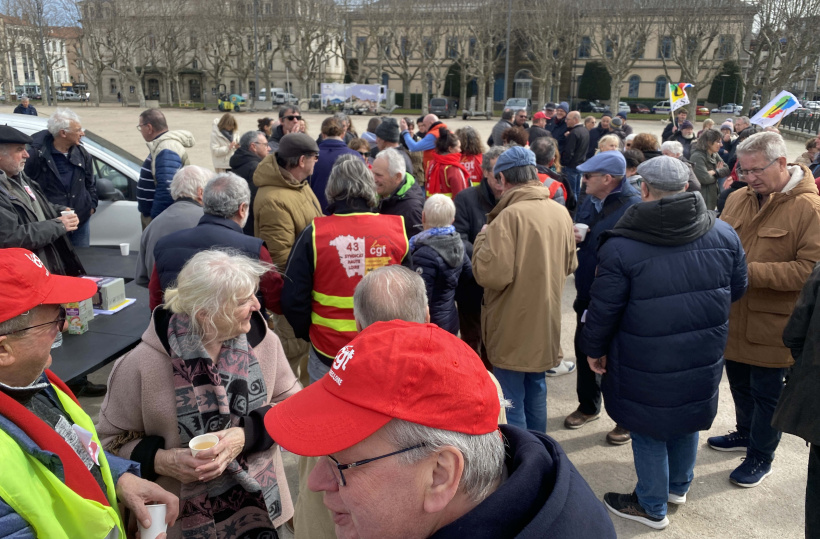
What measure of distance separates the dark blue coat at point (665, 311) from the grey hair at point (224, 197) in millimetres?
1951

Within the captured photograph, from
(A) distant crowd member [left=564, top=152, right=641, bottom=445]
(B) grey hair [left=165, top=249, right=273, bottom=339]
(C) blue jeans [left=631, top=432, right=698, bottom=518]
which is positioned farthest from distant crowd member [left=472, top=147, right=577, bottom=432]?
(B) grey hair [left=165, top=249, right=273, bottom=339]

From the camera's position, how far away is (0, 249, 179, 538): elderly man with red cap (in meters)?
1.45

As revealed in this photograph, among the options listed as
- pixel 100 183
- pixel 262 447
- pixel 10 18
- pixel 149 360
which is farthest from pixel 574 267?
pixel 10 18

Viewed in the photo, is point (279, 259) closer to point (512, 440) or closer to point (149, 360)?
point (149, 360)

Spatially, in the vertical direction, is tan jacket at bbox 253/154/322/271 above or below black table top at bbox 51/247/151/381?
above

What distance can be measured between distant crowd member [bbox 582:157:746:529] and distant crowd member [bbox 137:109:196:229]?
4.11 m

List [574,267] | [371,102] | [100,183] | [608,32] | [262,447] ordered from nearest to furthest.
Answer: [262,447] < [574,267] < [100,183] < [608,32] < [371,102]

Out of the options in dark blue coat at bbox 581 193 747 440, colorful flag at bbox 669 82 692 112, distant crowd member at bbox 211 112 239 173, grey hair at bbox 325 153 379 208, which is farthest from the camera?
colorful flag at bbox 669 82 692 112

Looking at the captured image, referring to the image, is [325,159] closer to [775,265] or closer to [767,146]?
[767,146]

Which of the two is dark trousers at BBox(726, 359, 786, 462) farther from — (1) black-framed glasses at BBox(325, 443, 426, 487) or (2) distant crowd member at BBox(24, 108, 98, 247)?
(2) distant crowd member at BBox(24, 108, 98, 247)

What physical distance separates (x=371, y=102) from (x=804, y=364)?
44127 millimetres

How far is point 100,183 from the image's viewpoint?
609 cm

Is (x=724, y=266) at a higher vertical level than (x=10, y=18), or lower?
lower

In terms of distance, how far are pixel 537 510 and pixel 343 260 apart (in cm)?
207
